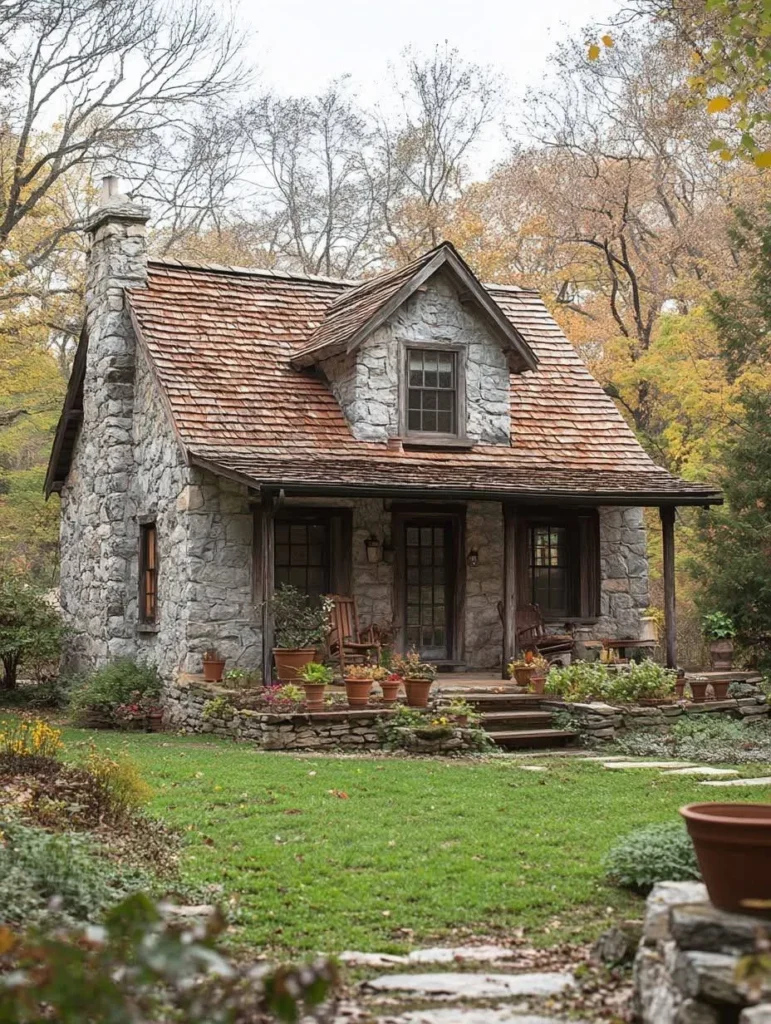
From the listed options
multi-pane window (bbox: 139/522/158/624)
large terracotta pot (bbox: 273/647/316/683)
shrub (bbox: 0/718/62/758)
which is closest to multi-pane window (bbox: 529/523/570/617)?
large terracotta pot (bbox: 273/647/316/683)

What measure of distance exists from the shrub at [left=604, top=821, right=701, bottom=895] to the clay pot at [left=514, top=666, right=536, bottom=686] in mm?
8081

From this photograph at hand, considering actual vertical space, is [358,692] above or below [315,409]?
below

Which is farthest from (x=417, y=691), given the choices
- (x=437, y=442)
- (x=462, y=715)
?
(x=437, y=442)

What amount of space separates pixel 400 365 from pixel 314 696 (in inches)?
213

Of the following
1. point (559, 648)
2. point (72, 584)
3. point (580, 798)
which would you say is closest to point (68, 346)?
point (72, 584)

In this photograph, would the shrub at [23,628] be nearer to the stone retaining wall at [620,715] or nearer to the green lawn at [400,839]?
the green lawn at [400,839]

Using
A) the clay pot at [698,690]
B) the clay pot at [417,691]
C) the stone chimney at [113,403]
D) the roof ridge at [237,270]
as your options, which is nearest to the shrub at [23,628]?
the stone chimney at [113,403]

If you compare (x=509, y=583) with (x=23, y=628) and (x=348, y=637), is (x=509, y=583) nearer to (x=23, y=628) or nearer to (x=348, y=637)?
(x=348, y=637)

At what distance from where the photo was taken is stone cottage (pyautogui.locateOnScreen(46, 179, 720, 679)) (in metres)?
15.8

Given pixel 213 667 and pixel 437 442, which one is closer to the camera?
pixel 213 667

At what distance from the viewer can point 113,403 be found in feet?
59.4

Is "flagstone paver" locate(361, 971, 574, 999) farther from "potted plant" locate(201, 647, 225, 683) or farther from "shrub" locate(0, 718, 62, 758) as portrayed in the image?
"potted plant" locate(201, 647, 225, 683)

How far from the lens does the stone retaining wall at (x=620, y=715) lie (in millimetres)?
13977

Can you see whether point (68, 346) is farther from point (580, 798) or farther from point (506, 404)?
point (580, 798)
